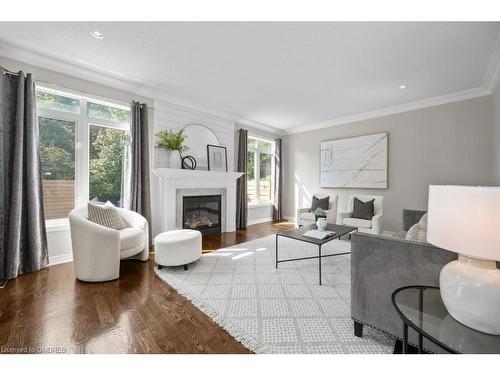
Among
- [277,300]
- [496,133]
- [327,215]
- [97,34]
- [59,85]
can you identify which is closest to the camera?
[277,300]

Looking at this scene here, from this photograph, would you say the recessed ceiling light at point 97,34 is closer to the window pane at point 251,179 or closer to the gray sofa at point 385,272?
the gray sofa at point 385,272

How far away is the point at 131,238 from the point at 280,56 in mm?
2800

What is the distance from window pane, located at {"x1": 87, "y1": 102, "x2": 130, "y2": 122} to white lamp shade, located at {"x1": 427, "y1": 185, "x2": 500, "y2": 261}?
3.96 meters

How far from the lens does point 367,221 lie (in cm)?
391

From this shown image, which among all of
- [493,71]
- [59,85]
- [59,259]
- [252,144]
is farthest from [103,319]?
[493,71]

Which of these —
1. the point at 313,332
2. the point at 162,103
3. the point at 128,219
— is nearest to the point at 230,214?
the point at 128,219

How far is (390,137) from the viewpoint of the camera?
4.48m

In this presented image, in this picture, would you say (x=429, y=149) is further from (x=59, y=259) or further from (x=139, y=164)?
(x=59, y=259)

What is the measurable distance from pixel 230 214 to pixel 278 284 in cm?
270

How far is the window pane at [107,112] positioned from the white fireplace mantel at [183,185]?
96cm

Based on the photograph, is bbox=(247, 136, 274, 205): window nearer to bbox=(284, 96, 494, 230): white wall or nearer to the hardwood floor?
bbox=(284, 96, 494, 230): white wall

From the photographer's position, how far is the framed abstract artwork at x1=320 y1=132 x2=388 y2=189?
4.57m

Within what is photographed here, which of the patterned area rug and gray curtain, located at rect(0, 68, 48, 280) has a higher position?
gray curtain, located at rect(0, 68, 48, 280)

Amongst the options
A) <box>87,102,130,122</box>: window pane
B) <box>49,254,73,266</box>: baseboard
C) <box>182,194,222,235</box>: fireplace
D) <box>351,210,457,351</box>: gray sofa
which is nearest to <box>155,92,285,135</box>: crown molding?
<box>87,102,130,122</box>: window pane
